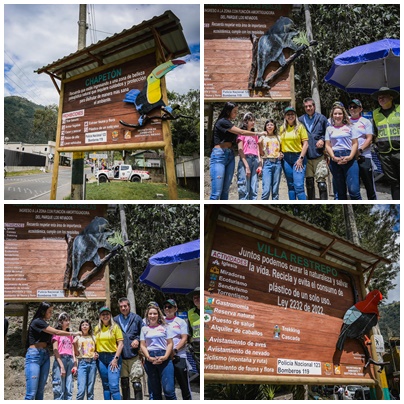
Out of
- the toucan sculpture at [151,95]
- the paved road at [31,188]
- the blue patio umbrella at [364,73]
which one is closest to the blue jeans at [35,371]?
the toucan sculpture at [151,95]

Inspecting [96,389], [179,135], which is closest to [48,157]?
[179,135]

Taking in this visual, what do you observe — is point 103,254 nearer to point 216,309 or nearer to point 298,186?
point 216,309

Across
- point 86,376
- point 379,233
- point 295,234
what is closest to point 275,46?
point 295,234

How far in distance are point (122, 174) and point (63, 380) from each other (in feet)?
39.7

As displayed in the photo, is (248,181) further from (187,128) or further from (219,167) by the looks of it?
(187,128)

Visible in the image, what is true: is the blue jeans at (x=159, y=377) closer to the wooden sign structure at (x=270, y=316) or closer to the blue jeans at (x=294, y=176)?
the wooden sign structure at (x=270, y=316)

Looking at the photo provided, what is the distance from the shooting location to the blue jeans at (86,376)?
455 cm

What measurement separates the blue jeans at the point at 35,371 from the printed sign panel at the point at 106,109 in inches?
101

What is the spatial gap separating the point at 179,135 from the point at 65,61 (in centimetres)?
532

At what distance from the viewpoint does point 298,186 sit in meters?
4.55

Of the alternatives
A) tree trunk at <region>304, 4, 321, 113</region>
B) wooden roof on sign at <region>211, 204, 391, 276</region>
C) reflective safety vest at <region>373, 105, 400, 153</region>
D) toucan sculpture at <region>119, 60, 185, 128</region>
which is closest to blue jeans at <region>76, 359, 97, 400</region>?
wooden roof on sign at <region>211, 204, 391, 276</region>

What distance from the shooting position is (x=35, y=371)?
445cm

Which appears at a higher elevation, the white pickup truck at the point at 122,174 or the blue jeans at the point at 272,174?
the white pickup truck at the point at 122,174

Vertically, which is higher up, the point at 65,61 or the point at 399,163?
the point at 65,61
